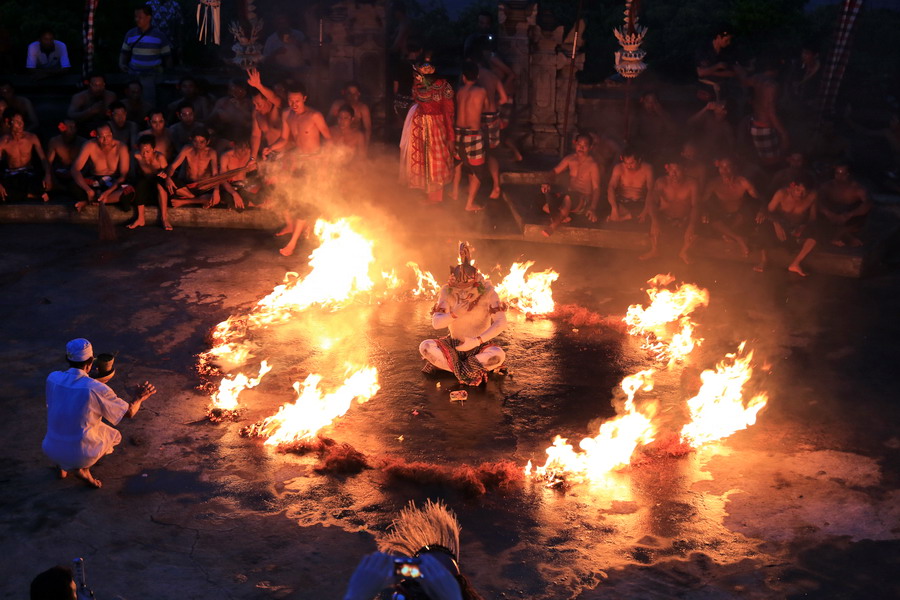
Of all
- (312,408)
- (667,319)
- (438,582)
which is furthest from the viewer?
(667,319)

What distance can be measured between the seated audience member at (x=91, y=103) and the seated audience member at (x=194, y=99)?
0.98 metres

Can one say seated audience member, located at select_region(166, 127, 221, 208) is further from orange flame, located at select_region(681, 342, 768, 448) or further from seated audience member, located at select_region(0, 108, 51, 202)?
orange flame, located at select_region(681, 342, 768, 448)

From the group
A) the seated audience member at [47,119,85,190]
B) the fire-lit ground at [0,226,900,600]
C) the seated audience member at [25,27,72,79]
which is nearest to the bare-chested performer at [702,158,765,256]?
the fire-lit ground at [0,226,900,600]

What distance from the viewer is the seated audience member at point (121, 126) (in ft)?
44.0

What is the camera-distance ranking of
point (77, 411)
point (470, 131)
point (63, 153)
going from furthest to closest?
1. point (63, 153)
2. point (470, 131)
3. point (77, 411)

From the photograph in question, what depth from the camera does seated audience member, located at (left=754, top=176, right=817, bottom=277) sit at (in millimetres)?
11461

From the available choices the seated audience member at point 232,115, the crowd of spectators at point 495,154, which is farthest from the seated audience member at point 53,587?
the seated audience member at point 232,115

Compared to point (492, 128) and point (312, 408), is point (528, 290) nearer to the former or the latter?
point (312, 408)

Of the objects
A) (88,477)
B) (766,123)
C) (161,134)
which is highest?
(766,123)

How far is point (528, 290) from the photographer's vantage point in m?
10.8

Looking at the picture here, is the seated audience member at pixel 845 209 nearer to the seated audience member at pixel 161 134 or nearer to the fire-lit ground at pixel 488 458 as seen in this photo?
the fire-lit ground at pixel 488 458

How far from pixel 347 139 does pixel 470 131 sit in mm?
1787

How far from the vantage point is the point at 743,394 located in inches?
334

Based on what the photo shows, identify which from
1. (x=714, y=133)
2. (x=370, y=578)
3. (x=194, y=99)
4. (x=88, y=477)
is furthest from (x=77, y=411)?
(x=714, y=133)
